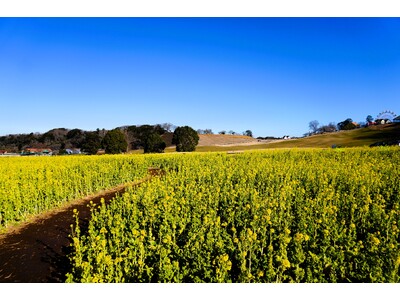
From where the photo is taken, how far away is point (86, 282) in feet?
13.2

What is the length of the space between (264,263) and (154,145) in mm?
54527

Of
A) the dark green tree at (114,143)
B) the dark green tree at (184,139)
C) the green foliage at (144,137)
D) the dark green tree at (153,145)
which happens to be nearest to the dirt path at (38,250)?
the dark green tree at (114,143)

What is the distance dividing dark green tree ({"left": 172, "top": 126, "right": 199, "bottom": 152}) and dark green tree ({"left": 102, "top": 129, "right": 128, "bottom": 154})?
1180 cm

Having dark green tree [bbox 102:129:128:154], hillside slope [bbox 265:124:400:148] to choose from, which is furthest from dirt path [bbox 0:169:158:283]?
hillside slope [bbox 265:124:400:148]

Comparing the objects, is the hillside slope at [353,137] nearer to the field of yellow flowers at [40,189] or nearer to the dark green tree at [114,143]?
the dark green tree at [114,143]

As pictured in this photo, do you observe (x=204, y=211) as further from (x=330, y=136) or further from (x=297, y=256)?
(x=330, y=136)

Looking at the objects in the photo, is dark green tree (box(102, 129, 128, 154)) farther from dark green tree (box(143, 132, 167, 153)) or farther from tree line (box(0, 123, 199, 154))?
dark green tree (box(143, 132, 167, 153))

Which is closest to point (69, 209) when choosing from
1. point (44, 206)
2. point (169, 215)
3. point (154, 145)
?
point (44, 206)

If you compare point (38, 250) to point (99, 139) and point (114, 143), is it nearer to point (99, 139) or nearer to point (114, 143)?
point (114, 143)

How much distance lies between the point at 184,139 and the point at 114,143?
1471 cm

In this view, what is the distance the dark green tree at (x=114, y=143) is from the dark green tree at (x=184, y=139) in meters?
11.8

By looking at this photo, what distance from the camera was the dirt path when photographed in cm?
582

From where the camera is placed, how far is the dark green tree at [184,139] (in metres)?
59.8

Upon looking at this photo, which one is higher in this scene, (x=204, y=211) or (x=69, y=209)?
(x=204, y=211)
